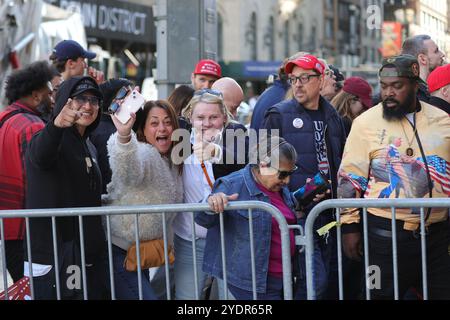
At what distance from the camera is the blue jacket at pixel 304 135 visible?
5762 millimetres

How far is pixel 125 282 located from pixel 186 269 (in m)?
0.40

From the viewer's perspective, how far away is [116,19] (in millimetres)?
35562

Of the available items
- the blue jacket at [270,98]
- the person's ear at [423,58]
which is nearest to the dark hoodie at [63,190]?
the blue jacket at [270,98]

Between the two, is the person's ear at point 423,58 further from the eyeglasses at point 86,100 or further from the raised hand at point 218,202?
the eyeglasses at point 86,100

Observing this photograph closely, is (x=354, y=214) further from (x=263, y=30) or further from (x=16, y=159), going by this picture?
(x=263, y=30)

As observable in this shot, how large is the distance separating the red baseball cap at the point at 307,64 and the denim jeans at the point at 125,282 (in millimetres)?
1748

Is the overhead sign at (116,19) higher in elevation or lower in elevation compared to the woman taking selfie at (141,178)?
higher

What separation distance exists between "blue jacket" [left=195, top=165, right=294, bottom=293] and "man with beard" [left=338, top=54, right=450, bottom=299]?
1.72 ft

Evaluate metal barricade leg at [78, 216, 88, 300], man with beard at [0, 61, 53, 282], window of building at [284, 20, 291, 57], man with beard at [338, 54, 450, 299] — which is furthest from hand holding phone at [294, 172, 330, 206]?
window of building at [284, 20, 291, 57]

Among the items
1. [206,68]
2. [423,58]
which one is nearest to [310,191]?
[423,58]

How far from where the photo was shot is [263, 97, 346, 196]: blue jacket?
5762mm

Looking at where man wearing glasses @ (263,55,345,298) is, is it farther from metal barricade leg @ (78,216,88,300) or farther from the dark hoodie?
metal barricade leg @ (78,216,88,300)
